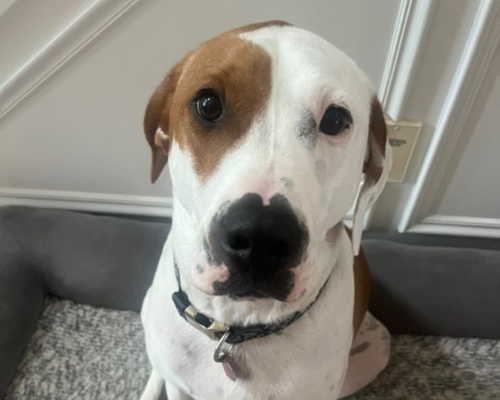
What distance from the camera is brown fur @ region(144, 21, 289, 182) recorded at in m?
0.84

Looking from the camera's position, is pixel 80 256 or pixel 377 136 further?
pixel 80 256

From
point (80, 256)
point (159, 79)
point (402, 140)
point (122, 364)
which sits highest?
point (159, 79)

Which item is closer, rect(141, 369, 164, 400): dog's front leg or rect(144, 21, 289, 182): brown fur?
rect(144, 21, 289, 182): brown fur

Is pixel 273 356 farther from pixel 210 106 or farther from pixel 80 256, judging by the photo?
pixel 80 256

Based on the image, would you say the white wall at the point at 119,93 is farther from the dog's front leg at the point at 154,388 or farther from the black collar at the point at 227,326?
the black collar at the point at 227,326

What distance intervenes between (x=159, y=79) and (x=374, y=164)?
75cm

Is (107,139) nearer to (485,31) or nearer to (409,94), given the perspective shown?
(409,94)

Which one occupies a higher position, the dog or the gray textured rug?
the dog

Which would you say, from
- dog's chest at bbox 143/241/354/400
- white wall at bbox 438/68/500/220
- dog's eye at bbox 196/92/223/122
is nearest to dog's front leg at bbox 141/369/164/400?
dog's chest at bbox 143/241/354/400

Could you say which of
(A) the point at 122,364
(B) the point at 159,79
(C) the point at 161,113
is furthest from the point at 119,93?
(A) the point at 122,364

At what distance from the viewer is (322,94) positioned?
0.84 metres

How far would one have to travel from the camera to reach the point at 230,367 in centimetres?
105

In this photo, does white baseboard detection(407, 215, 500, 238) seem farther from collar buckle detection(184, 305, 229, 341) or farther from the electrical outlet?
collar buckle detection(184, 305, 229, 341)

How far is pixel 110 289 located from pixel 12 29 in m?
0.78
